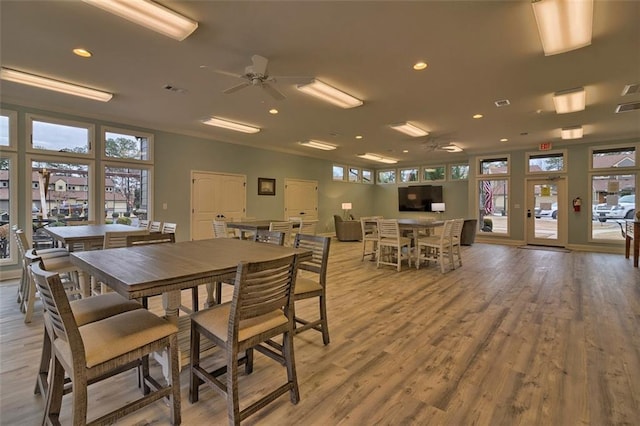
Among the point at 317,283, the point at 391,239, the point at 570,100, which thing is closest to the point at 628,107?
the point at 570,100

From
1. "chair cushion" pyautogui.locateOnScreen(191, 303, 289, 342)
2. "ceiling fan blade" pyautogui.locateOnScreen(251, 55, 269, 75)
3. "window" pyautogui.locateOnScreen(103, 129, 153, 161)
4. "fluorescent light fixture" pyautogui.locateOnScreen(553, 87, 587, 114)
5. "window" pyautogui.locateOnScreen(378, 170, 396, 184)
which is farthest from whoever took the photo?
"window" pyautogui.locateOnScreen(378, 170, 396, 184)

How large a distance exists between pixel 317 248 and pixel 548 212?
8.65m

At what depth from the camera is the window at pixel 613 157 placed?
7.30 m

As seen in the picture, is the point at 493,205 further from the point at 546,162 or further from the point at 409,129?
the point at 409,129

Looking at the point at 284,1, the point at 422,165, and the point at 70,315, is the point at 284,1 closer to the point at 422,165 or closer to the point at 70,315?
the point at 70,315

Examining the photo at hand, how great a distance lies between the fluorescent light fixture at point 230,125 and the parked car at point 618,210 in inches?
345

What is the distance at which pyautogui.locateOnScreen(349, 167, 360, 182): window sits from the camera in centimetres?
1163

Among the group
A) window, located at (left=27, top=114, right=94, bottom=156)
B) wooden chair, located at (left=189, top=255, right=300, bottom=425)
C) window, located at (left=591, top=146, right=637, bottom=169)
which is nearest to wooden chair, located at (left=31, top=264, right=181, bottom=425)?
wooden chair, located at (left=189, top=255, right=300, bottom=425)

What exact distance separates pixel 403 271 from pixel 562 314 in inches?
93.2

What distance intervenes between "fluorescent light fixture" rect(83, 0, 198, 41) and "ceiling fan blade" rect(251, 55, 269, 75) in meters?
0.58

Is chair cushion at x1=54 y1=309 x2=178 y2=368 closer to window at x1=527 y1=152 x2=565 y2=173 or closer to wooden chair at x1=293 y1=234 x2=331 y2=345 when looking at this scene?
wooden chair at x1=293 y1=234 x2=331 y2=345

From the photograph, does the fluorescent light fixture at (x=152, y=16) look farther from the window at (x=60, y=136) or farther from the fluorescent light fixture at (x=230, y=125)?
the window at (x=60, y=136)

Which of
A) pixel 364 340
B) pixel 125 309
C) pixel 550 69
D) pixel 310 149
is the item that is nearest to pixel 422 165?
pixel 310 149

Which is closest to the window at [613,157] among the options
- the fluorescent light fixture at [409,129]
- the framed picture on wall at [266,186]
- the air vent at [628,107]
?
the air vent at [628,107]
